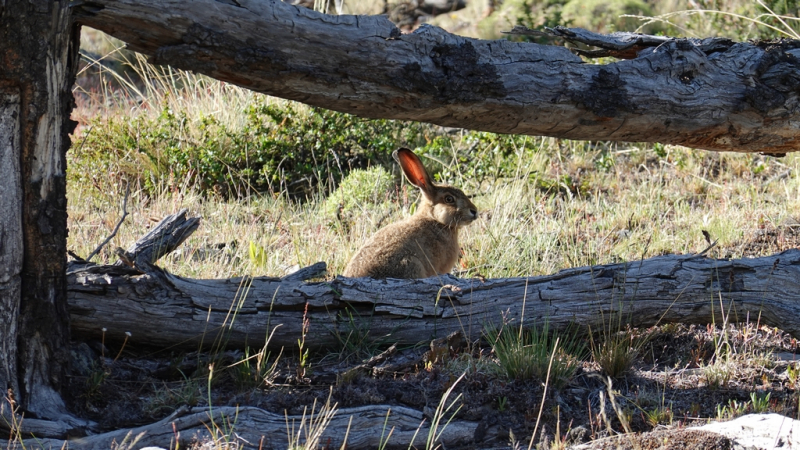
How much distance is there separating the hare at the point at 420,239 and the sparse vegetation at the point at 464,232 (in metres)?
0.38

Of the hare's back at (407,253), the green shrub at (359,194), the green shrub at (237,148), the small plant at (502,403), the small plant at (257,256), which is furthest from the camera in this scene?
the green shrub at (237,148)

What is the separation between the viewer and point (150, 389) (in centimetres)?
418

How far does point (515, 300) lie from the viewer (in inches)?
188

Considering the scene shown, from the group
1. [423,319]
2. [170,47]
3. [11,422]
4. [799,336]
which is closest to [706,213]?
[799,336]

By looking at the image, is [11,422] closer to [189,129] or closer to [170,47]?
[170,47]

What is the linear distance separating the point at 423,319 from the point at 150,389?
5.03ft

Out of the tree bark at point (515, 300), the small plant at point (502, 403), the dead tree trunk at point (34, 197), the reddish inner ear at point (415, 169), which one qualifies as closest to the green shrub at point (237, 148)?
the reddish inner ear at point (415, 169)

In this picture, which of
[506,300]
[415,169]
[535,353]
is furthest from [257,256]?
[535,353]

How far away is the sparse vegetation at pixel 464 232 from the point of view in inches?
163

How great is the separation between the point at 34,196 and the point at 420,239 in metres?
3.01

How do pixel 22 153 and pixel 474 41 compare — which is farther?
pixel 474 41

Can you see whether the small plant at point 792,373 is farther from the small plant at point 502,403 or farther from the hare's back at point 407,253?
the hare's back at point 407,253

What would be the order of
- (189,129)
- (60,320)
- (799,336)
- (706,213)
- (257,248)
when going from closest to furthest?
(60,320) < (799,336) < (257,248) < (706,213) < (189,129)

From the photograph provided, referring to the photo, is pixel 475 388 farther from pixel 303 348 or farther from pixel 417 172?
pixel 417 172
